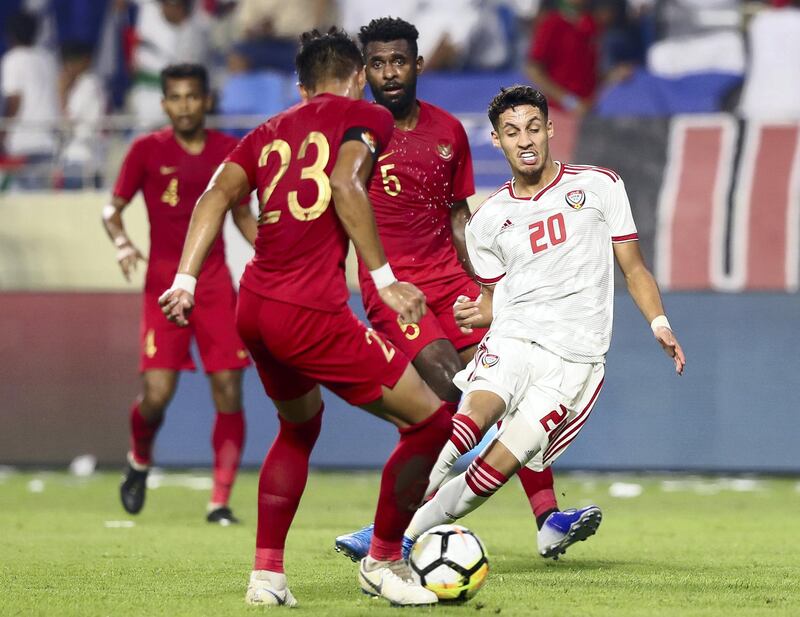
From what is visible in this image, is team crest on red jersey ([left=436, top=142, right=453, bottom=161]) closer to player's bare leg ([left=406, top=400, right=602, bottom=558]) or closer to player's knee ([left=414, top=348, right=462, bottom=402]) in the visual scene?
player's knee ([left=414, top=348, right=462, bottom=402])

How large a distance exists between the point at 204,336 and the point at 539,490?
315 centimetres

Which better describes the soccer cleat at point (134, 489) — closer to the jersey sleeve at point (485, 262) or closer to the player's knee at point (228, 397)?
the player's knee at point (228, 397)

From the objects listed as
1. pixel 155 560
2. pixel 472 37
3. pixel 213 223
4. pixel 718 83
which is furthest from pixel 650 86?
pixel 213 223

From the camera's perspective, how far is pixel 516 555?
8.00 metres

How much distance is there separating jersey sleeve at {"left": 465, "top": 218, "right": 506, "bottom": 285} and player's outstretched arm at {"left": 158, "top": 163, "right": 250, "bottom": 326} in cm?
155

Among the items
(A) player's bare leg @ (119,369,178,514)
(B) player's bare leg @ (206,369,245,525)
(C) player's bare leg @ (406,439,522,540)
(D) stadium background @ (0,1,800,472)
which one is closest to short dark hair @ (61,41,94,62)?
(D) stadium background @ (0,1,800,472)

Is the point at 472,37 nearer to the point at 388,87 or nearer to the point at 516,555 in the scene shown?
the point at 388,87

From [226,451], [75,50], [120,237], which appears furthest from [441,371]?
[75,50]

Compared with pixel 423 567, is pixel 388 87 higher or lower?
higher

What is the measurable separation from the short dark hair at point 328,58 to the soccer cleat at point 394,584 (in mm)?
1944

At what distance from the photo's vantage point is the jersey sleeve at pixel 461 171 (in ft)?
27.0

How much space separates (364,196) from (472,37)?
32.4 ft

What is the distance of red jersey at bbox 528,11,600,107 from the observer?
1489 cm

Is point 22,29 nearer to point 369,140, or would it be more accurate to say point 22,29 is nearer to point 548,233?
point 548,233
